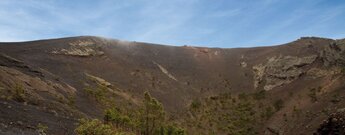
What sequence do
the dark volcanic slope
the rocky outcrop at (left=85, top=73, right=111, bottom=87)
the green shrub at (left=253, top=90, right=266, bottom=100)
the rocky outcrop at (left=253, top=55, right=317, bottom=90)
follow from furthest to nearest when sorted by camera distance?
the rocky outcrop at (left=253, top=55, right=317, bottom=90)
the green shrub at (left=253, top=90, right=266, bottom=100)
the rocky outcrop at (left=85, top=73, right=111, bottom=87)
the dark volcanic slope

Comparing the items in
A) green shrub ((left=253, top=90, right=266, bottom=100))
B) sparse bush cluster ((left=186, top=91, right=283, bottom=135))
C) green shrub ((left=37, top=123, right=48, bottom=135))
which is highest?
green shrub ((left=37, top=123, right=48, bottom=135))

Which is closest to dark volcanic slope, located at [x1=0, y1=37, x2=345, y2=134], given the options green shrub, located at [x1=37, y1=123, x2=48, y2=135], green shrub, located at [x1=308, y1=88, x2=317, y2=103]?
green shrub, located at [x1=308, y1=88, x2=317, y2=103]

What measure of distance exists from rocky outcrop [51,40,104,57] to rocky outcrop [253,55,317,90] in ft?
103

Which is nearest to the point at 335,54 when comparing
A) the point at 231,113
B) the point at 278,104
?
the point at 278,104

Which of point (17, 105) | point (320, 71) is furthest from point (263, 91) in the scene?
point (17, 105)

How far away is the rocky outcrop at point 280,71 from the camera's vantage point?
76.2m

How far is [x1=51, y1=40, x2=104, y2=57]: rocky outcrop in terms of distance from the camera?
3036 inches

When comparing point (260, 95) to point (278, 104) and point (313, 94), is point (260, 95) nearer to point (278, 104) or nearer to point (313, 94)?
point (278, 104)

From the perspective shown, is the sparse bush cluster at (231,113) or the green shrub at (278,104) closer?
the sparse bush cluster at (231,113)

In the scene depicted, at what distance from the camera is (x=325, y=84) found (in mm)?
64062

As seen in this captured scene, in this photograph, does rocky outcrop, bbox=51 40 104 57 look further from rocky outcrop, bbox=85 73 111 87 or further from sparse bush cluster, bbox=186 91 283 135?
sparse bush cluster, bbox=186 91 283 135

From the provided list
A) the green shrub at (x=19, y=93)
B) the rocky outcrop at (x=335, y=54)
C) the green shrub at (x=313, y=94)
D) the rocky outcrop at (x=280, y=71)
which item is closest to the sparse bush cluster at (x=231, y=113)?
the rocky outcrop at (x=280, y=71)

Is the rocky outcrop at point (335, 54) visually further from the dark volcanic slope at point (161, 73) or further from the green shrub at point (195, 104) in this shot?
the green shrub at point (195, 104)

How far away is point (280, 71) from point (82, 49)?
37.8 metres
